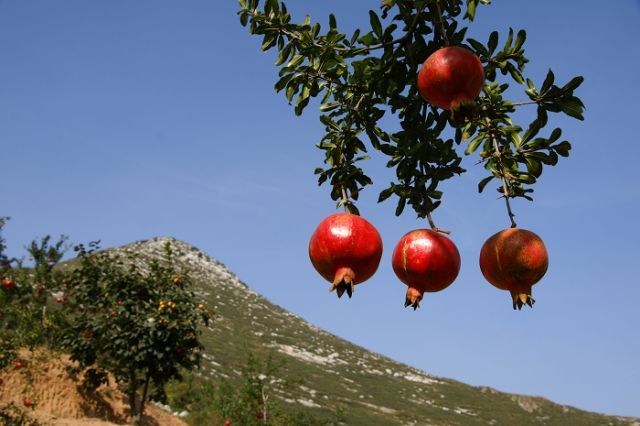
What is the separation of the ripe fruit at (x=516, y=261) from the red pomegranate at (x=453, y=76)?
1.45 feet

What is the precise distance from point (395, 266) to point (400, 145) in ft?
2.35

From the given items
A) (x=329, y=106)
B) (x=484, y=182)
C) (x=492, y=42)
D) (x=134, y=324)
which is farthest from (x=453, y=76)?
(x=134, y=324)

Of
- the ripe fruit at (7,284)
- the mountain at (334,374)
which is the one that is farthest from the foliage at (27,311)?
the mountain at (334,374)

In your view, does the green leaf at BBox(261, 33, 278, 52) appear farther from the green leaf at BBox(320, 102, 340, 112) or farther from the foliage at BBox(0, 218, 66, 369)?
the foliage at BBox(0, 218, 66, 369)

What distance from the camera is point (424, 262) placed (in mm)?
1808

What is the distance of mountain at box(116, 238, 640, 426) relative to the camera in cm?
4775

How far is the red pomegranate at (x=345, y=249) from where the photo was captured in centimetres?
174

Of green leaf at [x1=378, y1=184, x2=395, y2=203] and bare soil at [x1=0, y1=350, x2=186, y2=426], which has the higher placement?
green leaf at [x1=378, y1=184, x2=395, y2=203]

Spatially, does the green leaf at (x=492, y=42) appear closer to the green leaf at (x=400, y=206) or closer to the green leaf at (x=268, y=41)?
the green leaf at (x=400, y=206)

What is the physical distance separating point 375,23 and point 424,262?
3.68 ft

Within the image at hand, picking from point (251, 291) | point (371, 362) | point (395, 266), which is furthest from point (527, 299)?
point (251, 291)

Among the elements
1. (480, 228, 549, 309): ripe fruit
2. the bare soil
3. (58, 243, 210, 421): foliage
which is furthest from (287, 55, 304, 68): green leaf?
the bare soil

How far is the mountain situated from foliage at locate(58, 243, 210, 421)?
2613 cm

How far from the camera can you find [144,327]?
41.1 feet
